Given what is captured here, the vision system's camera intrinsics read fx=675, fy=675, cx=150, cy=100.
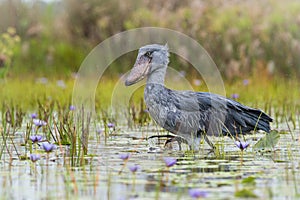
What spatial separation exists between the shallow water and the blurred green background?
7682 millimetres

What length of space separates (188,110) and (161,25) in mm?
9752

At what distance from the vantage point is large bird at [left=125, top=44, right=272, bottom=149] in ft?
19.9

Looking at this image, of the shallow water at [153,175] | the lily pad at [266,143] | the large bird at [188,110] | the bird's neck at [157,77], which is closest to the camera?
the shallow water at [153,175]

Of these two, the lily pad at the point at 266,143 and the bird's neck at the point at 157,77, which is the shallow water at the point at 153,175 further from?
the bird's neck at the point at 157,77

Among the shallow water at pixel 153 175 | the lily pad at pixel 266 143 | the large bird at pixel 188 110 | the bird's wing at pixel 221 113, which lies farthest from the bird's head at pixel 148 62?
the lily pad at pixel 266 143

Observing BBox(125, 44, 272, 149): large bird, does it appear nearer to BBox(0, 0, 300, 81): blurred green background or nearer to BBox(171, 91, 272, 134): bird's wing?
BBox(171, 91, 272, 134): bird's wing

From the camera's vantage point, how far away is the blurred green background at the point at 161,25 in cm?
1436

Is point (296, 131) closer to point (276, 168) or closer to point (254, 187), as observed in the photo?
point (276, 168)

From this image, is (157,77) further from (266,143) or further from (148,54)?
(266,143)

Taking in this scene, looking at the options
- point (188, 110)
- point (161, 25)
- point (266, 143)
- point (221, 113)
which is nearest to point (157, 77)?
point (188, 110)

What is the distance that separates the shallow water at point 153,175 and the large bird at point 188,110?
0.74ft

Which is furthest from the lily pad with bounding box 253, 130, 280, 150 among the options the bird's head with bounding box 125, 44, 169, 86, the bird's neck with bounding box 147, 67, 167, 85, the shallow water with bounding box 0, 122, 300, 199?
the bird's head with bounding box 125, 44, 169, 86

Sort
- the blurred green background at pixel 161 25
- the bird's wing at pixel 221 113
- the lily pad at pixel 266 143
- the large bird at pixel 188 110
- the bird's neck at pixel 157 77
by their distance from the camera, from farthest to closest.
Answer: the blurred green background at pixel 161 25, the bird's neck at pixel 157 77, the bird's wing at pixel 221 113, the large bird at pixel 188 110, the lily pad at pixel 266 143

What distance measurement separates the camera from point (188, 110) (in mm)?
6148
